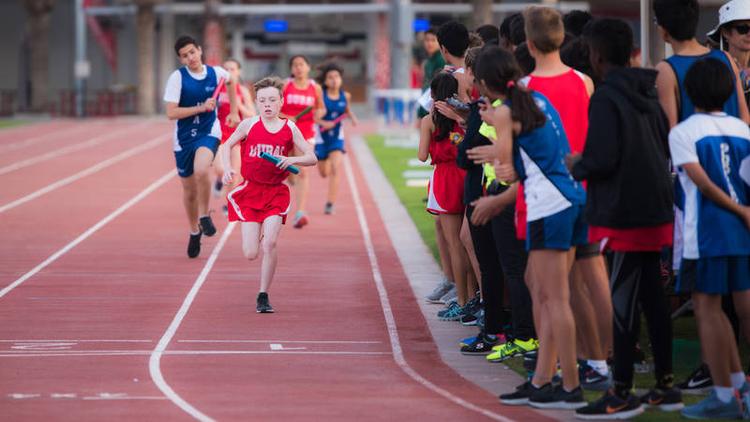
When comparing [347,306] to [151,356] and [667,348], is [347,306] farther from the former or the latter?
[667,348]

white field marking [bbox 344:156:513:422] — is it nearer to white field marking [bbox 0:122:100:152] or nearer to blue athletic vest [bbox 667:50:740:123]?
blue athletic vest [bbox 667:50:740:123]

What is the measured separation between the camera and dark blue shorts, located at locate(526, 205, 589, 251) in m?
8.58

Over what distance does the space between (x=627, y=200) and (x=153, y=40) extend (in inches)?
2555

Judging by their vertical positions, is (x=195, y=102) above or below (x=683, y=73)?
below

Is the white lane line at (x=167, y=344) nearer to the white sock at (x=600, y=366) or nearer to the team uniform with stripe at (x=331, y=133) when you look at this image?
the white sock at (x=600, y=366)

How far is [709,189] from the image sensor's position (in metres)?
8.20

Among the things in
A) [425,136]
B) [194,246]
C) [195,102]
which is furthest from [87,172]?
[425,136]

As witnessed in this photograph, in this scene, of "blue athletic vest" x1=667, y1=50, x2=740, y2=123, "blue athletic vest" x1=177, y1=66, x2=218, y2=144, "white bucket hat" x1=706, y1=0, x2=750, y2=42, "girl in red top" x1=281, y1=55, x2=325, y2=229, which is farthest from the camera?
"girl in red top" x1=281, y1=55, x2=325, y2=229

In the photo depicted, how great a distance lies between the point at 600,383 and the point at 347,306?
4645 millimetres

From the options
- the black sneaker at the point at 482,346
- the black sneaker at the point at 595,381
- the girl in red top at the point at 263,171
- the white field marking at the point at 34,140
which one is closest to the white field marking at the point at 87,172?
the white field marking at the point at 34,140

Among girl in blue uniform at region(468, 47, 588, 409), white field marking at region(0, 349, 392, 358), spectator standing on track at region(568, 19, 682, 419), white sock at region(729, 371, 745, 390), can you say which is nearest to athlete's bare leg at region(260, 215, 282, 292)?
white field marking at region(0, 349, 392, 358)

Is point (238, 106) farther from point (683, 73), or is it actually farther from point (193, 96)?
point (683, 73)

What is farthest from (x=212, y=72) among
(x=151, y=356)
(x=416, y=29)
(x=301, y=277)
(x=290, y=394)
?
(x=416, y=29)

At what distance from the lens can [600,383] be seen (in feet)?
30.2
